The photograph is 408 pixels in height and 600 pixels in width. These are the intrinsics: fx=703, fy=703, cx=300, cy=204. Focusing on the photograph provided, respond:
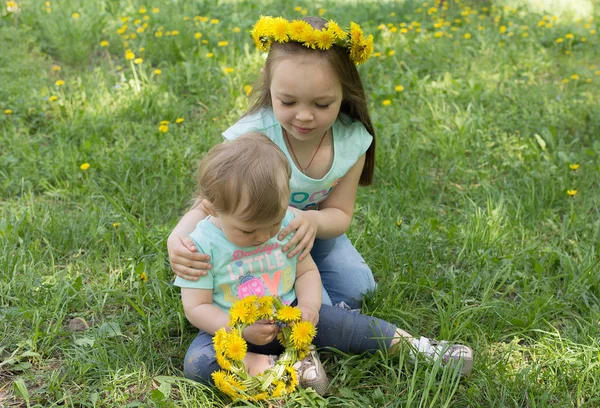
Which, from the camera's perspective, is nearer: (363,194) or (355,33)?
(355,33)

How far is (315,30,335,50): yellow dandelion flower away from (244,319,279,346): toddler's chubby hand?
0.81 m

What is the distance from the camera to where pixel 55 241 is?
2.79 meters

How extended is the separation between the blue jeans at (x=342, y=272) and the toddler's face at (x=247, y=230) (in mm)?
446

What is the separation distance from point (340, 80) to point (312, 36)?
17 centimetres

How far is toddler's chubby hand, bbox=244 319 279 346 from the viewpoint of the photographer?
1.98m

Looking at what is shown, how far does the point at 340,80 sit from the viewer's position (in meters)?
2.15

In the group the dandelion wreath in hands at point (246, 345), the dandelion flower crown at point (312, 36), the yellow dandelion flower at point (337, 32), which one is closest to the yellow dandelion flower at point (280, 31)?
the dandelion flower crown at point (312, 36)

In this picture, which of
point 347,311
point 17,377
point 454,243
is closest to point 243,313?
point 347,311

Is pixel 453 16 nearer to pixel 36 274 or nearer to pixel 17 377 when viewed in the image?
pixel 36 274

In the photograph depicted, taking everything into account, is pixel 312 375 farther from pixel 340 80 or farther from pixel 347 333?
pixel 340 80

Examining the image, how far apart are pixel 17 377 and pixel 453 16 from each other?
424 centimetres

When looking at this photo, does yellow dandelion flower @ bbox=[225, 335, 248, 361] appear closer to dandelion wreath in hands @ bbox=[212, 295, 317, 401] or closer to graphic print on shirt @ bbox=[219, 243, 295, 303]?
dandelion wreath in hands @ bbox=[212, 295, 317, 401]

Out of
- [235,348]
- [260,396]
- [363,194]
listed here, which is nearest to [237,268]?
[235,348]

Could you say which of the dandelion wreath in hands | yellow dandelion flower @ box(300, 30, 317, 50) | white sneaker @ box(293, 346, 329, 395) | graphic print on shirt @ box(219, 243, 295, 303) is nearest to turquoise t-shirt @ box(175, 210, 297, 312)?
graphic print on shirt @ box(219, 243, 295, 303)
